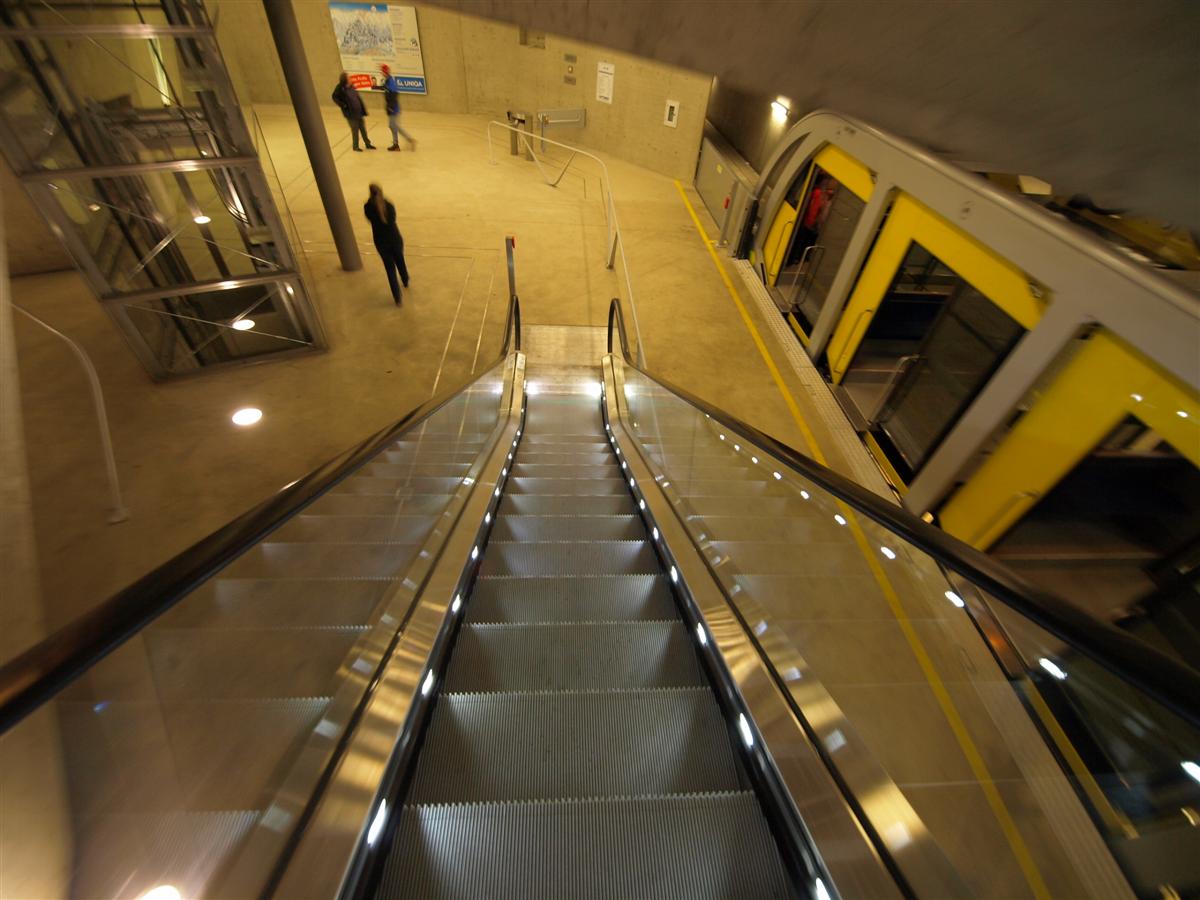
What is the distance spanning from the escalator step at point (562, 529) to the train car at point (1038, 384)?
2298 millimetres

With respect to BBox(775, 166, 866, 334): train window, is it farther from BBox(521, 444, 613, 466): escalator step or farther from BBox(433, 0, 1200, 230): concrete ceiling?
BBox(433, 0, 1200, 230): concrete ceiling

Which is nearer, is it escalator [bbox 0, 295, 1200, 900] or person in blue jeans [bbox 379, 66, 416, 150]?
escalator [bbox 0, 295, 1200, 900]

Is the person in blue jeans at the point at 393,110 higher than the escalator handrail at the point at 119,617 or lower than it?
lower

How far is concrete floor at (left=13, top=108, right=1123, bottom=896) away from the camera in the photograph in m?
1.67

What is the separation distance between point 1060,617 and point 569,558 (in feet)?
6.80

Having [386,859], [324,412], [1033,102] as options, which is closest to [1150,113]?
[1033,102]

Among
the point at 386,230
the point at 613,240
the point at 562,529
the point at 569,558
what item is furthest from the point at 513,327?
the point at 569,558

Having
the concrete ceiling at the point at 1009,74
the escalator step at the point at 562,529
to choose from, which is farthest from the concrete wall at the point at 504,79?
the concrete ceiling at the point at 1009,74

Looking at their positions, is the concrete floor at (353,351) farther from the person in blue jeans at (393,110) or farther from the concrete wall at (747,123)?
the concrete wall at (747,123)

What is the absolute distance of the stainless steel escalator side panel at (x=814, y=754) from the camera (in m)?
1.13

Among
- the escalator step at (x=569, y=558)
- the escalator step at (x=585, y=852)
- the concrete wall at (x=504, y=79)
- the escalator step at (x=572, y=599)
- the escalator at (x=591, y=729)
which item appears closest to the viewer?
the escalator at (x=591, y=729)

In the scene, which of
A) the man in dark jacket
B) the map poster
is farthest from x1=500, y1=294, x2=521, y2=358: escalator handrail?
the map poster

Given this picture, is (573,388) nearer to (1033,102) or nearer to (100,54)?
(100,54)

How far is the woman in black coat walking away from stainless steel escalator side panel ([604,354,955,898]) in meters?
5.90
